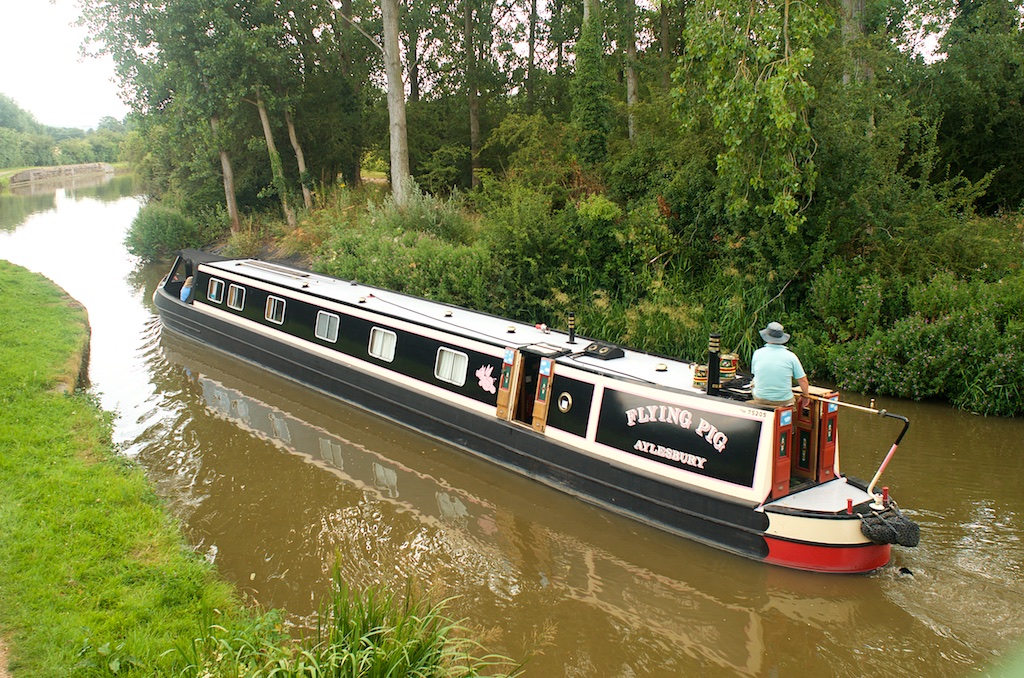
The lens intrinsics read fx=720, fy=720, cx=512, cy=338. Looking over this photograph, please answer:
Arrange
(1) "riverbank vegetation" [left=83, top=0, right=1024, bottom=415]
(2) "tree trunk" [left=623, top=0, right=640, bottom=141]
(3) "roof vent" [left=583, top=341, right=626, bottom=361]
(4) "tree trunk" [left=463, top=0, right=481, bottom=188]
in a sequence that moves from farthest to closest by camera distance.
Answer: (4) "tree trunk" [left=463, top=0, right=481, bottom=188], (2) "tree trunk" [left=623, top=0, right=640, bottom=141], (1) "riverbank vegetation" [left=83, top=0, right=1024, bottom=415], (3) "roof vent" [left=583, top=341, right=626, bottom=361]

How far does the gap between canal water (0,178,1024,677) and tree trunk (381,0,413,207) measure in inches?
354

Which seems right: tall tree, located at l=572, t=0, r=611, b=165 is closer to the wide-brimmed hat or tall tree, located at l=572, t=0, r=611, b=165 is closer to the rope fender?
the wide-brimmed hat

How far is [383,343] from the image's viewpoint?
32.6 ft

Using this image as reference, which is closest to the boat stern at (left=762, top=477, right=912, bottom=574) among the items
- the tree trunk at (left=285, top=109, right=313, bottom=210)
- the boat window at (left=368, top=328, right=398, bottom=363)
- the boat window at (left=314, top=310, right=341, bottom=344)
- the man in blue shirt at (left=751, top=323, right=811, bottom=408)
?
the man in blue shirt at (left=751, top=323, right=811, bottom=408)

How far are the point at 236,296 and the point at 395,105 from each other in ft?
26.4

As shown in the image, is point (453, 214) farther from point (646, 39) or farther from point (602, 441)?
point (602, 441)

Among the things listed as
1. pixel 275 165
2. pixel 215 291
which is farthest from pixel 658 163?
pixel 275 165

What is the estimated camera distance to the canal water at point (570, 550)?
5406 mm

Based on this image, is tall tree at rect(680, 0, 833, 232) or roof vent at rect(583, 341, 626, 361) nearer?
roof vent at rect(583, 341, 626, 361)

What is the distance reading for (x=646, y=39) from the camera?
785 inches

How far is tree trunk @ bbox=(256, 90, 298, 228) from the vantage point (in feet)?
67.9

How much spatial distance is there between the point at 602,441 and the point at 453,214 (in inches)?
408

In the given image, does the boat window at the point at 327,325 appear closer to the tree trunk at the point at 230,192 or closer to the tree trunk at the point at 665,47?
the tree trunk at the point at 665,47

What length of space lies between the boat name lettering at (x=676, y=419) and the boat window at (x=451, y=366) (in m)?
2.43
